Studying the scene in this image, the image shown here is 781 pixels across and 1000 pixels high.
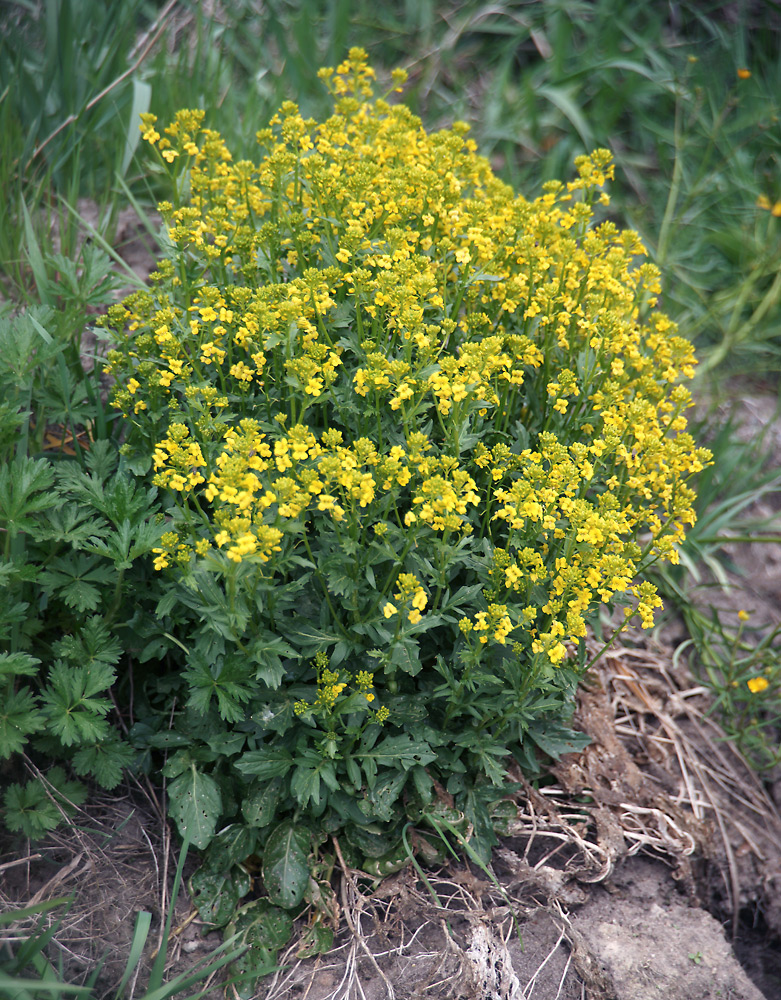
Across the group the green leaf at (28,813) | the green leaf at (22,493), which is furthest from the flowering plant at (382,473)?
the green leaf at (28,813)

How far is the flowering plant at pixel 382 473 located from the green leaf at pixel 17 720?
419mm

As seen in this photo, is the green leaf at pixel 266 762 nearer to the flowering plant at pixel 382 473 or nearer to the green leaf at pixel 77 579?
the flowering plant at pixel 382 473

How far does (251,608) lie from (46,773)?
0.88m

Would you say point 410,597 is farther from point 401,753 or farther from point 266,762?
point 266,762

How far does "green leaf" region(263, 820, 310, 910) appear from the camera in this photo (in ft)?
7.51

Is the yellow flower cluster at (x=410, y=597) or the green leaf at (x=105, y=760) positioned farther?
the green leaf at (x=105, y=760)

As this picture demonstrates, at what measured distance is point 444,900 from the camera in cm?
246

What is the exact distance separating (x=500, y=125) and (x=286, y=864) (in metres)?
4.86

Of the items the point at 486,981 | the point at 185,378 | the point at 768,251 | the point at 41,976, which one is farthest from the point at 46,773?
the point at 768,251

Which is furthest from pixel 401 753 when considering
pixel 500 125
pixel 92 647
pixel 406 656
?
pixel 500 125

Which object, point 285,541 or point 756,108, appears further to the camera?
point 756,108

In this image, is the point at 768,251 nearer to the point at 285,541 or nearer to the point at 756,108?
the point at 756,108

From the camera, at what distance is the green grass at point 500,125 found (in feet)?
10.9

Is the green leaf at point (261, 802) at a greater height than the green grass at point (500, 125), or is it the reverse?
the green grass at point (500, 125)
